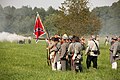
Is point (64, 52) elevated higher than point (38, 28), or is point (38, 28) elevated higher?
point (38, 28)

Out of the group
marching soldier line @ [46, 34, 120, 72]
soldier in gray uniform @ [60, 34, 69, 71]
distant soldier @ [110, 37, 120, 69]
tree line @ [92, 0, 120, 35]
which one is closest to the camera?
tree line @ [92, 0, 120, 35]

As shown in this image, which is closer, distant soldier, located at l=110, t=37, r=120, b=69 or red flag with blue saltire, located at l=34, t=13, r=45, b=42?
red flag with blue saltire, located at l=34, t=13, r=45, b=42

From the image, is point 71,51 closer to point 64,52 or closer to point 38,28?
point 64,52

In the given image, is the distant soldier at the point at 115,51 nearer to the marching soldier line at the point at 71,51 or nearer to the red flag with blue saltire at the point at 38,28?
the marching soldier line at the point at 71,51

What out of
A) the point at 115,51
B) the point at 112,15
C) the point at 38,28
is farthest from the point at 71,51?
the point at 112,15

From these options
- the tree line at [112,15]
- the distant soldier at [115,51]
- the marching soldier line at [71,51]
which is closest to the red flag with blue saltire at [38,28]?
the marching soldier line at [71,51]

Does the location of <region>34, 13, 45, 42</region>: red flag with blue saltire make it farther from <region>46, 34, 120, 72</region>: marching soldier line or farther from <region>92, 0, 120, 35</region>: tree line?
<region>92, 0, 120, 35</region>: tree line

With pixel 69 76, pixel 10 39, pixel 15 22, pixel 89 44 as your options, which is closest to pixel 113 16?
pixel 69 76

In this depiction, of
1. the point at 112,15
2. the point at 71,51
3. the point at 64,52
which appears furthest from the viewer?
the point at 64,52

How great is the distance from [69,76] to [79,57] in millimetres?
1033

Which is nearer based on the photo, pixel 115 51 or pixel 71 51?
pixel 71 51

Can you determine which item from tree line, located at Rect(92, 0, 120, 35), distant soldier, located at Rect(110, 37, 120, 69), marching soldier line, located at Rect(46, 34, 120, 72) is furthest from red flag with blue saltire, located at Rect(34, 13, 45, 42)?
distant soldier, located at Rect(110, 37, 120, 69)

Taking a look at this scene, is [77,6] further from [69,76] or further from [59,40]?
[69,76]

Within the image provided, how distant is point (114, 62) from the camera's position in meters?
9.47
